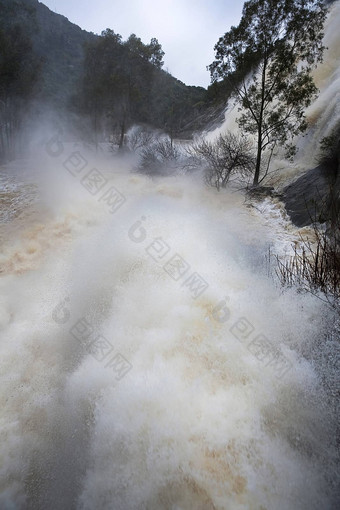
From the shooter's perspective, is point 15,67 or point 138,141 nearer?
point 15,67

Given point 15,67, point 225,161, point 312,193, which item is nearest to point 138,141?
point 15,67

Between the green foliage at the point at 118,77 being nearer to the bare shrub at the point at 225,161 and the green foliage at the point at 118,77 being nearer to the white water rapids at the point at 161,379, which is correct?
the bare shrub at the point at 225,161

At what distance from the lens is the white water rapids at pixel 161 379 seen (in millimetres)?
2875

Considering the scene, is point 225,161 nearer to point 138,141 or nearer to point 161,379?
point 161,379

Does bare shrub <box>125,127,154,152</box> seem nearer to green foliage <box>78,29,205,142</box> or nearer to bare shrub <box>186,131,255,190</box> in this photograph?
green foliage <box>78,29,205,142</box>

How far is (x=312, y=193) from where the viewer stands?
9.05 m

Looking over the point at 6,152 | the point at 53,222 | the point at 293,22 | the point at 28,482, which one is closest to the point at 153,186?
the point at 53,222

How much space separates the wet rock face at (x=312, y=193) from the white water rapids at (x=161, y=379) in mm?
1394

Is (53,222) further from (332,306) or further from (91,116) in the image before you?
(91,116)

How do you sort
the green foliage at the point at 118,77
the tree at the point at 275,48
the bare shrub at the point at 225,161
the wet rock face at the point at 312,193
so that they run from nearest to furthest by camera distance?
1. the wet rock face at the point at 312,193
2. the tree at the point at 275,48
3. the bare shrub at the point at 225,161
4. the green foliage at the point at 118,77

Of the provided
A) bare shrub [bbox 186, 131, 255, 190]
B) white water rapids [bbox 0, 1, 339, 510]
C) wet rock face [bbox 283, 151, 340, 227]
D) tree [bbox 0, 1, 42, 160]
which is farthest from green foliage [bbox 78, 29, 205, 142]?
white water rapids [bbox 0, 1, 339, 510]

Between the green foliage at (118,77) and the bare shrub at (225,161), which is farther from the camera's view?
the green foliage at (118,77)

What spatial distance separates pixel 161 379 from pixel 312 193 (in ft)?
27.4

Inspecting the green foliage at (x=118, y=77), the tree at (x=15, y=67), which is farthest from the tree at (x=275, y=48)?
the tree at (x=15, y=67)
